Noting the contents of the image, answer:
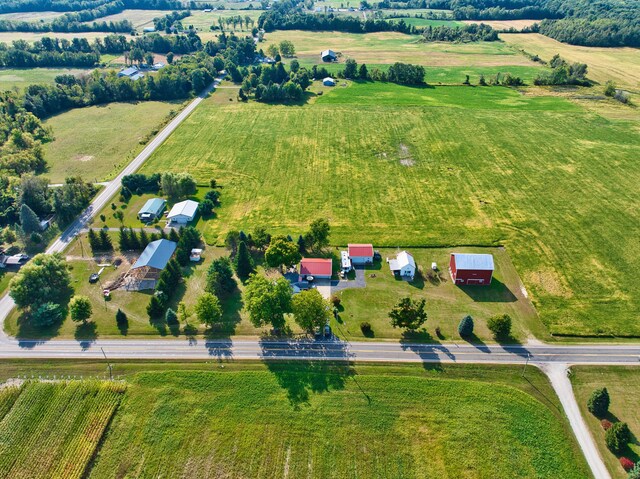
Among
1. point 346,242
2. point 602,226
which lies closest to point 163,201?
point 346,242

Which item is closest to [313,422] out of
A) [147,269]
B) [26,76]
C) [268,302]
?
[268,302]

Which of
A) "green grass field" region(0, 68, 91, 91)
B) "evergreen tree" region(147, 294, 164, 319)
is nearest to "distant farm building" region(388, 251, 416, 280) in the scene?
"evergreen tree" region(147, 294, 164, 319)

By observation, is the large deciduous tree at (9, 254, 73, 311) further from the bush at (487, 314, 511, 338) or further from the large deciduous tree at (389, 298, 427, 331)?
the bush at (487, 314, 511, 338)

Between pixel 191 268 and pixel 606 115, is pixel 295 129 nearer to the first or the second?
pixel 191 268

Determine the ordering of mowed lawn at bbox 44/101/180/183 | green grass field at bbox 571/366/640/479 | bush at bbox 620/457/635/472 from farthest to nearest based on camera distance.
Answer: mowed lawn at bbox 44/101/180/183 → green grass field at bbox 571/366/640/479 → bush at bbox 620/457/635/472

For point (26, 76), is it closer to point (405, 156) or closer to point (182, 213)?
point (182, 213)
